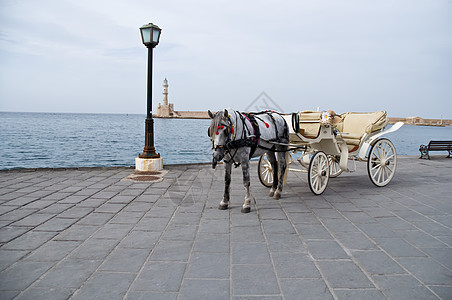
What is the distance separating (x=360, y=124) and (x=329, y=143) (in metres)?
0.99

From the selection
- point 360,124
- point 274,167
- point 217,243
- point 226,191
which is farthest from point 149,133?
point 217,243

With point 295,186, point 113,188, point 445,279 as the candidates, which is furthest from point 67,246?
point 295,186

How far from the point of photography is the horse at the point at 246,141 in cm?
470

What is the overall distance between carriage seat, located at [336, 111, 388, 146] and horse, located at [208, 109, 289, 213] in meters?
1.66

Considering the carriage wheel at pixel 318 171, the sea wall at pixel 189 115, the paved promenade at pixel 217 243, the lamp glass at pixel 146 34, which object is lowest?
the paved promenade at pixel 217 243

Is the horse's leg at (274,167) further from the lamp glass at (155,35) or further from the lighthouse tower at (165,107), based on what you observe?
the lighthouse tower at (165,107)

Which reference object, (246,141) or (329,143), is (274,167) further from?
(329,143)

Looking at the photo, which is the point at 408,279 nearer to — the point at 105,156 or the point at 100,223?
the point at 100,223

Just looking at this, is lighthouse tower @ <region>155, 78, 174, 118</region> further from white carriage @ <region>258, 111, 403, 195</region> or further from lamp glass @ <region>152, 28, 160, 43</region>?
white carriage @ <region>258, 111, 403, 195</region>

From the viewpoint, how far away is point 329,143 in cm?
670

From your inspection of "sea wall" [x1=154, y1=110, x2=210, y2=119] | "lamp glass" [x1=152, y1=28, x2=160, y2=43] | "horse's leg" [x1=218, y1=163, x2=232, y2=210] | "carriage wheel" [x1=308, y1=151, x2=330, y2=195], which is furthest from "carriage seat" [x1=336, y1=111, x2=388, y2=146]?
"sea wall" [x1=154, y1=110, x2=210, y2=119]

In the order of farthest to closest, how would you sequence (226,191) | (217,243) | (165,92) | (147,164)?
(165,92), (147,164), (226,191), (217,243)

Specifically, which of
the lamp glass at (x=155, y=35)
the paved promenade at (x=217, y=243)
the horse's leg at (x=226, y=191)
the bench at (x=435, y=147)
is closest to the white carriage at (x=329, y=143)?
the paved promenade at (x=217, y=243)

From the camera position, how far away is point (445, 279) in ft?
9.70
